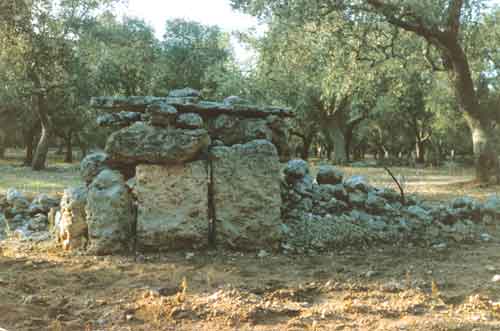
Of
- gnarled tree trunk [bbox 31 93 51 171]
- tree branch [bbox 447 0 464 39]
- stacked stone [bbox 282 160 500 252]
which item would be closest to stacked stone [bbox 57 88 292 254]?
stacked stone [bbox 282 160 500 252]

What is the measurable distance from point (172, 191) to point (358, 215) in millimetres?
2834

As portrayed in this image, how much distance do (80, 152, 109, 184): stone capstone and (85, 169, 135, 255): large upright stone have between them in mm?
397

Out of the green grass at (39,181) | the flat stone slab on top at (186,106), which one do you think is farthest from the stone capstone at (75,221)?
the green grass at (39,181)

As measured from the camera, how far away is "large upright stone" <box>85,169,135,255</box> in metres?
5.86

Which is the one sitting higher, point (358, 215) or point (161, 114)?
point (161, 114)

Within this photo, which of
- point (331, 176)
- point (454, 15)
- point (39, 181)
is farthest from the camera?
point (39, 181)

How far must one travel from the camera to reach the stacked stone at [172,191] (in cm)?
589

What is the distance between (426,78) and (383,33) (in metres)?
11.5

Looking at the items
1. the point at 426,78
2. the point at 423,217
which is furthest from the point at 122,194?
the point at 426,78

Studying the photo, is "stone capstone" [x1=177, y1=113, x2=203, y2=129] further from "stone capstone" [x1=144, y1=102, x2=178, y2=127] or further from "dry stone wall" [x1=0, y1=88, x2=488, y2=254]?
"stone capstone" [x1=144, y1=102, x2=178, y2=127]

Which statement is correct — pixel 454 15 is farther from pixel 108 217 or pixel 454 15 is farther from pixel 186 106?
pixel 108 217

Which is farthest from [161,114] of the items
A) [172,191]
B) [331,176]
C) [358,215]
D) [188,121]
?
[331,176]

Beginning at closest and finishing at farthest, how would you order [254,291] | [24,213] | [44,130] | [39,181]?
[254,291] → [24,213] → [39,181] → [44,130]

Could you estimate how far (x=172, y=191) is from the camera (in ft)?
19.6
